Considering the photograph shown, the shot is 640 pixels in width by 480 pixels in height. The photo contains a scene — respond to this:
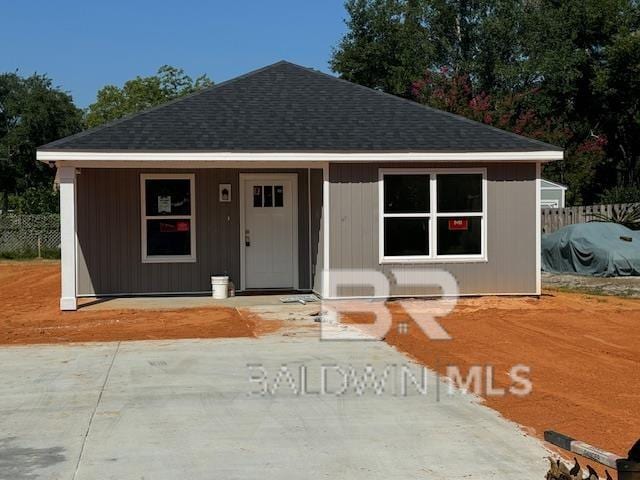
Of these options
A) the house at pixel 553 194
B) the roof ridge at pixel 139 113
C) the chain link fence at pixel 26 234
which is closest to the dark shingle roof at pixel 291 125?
the roof ridge at pixel 139 113

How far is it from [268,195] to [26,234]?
1686 cm

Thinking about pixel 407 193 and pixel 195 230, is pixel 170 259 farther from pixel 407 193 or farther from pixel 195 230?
pixel 407 193

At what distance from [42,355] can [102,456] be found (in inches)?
178

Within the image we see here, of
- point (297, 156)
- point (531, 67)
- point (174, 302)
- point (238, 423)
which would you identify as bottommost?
point (238, 423)

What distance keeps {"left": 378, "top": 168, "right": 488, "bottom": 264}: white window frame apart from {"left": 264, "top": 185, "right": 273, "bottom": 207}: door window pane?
8.45 feet

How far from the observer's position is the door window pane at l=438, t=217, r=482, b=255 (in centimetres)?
1497

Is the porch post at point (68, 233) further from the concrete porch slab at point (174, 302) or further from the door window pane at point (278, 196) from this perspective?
the door window pane at point (278, 196)

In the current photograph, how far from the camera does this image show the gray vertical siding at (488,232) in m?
14.6

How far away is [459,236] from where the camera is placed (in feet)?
49.4

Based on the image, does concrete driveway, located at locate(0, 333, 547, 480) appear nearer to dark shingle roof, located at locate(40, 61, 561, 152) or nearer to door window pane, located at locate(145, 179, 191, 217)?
dark shingle roof, located at locate(40, 61, 561, 152)

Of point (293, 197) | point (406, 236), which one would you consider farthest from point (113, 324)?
point (406, 236)

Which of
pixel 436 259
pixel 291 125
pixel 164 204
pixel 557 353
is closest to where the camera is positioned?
pixel 557 353

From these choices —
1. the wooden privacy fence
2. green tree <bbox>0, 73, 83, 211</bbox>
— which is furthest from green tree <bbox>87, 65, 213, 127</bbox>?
the wooden privacy fence

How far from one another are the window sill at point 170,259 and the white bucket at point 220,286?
81 cm
